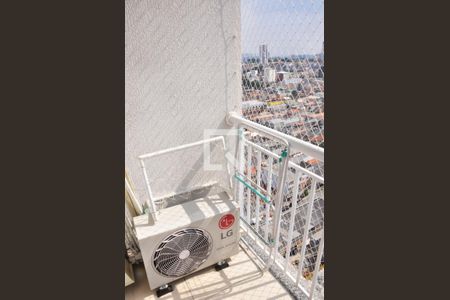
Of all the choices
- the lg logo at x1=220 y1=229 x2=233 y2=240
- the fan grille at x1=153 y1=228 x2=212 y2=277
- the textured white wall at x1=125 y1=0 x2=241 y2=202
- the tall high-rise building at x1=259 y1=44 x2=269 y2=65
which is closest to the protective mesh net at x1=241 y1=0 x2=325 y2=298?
the tall high-rise building at x1=259 y1=44 x2=269 y2=65

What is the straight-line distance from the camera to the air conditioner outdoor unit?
5.98 feet

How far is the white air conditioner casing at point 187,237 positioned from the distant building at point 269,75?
3.09 feet

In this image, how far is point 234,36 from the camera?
2.10m

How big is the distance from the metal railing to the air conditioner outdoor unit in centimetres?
25

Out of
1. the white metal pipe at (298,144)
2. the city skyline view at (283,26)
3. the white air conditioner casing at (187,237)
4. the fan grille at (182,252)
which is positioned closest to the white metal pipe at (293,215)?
the white metal pipe at (298,144)

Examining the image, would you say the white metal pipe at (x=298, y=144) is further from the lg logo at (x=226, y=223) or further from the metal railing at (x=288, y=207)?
the lg logo at (x=226, y=223)

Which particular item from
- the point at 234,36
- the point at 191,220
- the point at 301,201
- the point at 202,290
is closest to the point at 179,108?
the point at 234,36

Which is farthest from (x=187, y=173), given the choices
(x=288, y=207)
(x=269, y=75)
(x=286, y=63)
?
(x=286, y=63)

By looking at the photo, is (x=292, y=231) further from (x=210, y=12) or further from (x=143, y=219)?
(x=210, y=12)

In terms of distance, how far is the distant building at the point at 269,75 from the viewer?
1773mm

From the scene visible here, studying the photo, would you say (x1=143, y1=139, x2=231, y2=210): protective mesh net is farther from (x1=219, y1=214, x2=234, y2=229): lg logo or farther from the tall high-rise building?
the tall high-rise building

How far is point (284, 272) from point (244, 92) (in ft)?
4.81

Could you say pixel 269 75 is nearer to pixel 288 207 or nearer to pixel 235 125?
pixel 235 125

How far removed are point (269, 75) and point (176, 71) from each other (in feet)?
2.23
